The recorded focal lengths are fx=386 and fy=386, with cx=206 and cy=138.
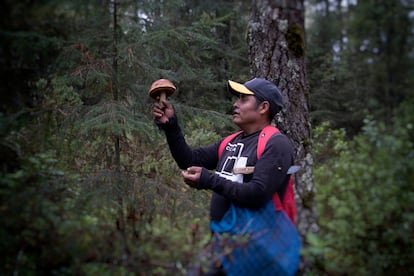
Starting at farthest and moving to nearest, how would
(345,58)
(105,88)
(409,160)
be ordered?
(345,58) < (105,88) < (409,160)

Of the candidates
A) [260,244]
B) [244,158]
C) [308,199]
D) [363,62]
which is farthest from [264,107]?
[363,62]

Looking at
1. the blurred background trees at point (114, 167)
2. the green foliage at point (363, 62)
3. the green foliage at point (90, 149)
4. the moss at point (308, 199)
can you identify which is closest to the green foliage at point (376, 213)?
the blurred background trees at point (114, 167)

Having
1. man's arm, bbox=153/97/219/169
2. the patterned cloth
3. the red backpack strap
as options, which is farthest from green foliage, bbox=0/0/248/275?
the red backpack strap

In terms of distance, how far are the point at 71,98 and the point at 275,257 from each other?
4.01 metres

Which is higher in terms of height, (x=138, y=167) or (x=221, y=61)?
(x=221, y=61)

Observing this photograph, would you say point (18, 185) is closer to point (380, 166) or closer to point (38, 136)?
point (38, 136)

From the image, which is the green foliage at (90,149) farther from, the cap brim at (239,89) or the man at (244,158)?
the cap brim at (239,89)

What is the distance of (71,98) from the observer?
5.56 meters

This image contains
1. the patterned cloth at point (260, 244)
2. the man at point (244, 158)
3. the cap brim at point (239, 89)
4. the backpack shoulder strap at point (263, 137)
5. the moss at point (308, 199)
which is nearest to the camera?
the patterned cloth at point (260, 244)

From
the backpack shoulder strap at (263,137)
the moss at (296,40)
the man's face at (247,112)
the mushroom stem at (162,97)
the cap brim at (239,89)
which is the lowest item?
the backpack shoulder strap at (263,137)

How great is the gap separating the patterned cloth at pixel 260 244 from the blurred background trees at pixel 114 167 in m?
0.15

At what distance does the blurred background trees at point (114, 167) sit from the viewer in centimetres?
258

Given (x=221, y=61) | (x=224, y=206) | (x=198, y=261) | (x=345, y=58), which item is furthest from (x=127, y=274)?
(x=345, y=58)

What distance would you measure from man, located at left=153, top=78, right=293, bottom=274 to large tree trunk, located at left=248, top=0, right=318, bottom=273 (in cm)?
62
